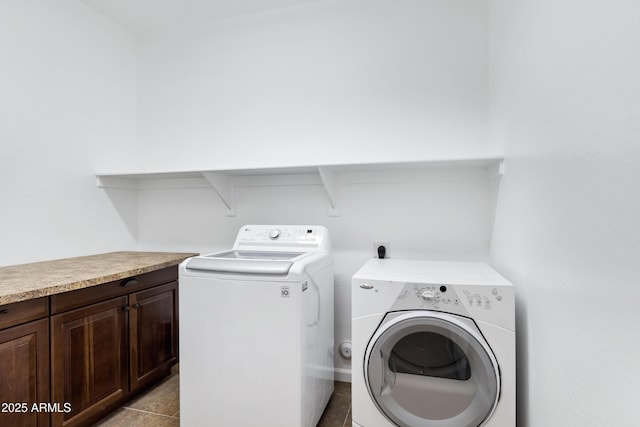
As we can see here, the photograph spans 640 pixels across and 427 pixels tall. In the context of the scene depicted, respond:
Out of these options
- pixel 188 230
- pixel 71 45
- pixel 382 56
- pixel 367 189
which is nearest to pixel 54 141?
pixel 71 45

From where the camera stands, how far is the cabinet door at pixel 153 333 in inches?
74.7

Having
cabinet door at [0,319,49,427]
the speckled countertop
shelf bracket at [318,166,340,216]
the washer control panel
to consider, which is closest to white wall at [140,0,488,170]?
shelf bracket at [318,166,340,216]

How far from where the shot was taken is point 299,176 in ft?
7.55

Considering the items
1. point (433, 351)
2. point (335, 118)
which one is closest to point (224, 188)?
point (335, 118)

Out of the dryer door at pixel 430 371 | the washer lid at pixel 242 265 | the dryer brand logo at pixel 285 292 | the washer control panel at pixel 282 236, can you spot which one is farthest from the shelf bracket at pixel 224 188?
the dryer door at pixel 430 371

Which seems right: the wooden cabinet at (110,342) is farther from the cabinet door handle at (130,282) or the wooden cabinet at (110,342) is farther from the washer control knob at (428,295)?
the washer control knob at (428,295)

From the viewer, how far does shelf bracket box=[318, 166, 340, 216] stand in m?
2.00

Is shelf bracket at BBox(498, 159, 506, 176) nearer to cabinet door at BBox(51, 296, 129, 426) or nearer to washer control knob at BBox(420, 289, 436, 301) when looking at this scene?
washer control knob at BBox(420, 289, 436, 301)

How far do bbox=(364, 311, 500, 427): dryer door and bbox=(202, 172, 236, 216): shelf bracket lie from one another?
4.91 feet

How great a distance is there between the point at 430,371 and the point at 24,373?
1.75 meters

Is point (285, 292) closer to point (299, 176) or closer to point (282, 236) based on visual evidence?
point (282, 236)

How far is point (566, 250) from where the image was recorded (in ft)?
3.29

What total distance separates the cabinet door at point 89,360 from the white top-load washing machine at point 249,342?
48 cm

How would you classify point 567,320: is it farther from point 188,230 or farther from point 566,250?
point 188,230
